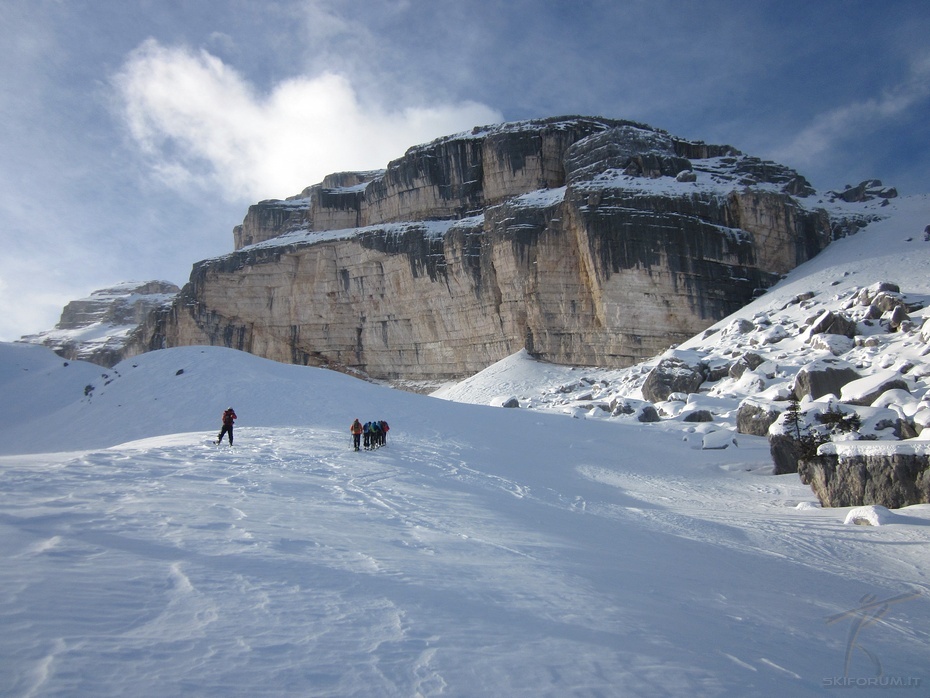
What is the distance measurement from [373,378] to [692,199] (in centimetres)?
3081

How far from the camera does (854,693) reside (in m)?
3.47

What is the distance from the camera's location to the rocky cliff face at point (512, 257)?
117 feet

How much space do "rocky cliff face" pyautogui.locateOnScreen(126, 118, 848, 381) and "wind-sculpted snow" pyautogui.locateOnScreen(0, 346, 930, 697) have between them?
26841 millimetres

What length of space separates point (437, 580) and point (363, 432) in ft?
35.0

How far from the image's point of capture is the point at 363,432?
Result: 583 inches

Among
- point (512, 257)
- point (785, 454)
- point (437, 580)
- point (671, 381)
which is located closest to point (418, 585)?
point (437, 580)

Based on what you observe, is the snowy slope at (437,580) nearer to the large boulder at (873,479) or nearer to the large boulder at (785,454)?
the large boulder at (873,479)

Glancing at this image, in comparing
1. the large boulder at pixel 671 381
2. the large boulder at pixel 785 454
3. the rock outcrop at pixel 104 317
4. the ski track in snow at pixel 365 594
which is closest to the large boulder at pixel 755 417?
the large boulder at pixel 785 454

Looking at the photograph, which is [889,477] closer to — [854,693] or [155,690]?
[854,693]

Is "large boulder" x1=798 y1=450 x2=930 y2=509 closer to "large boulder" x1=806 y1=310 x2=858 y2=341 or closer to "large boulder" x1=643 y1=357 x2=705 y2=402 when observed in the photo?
"large boulder" x1=643 y1=357 x2=705 y2=402

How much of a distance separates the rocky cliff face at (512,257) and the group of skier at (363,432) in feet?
84.6

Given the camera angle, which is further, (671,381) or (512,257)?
(512,257)

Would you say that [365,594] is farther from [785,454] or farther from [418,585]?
[785,454]

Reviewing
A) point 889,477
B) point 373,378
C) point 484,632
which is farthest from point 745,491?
point 373,378
